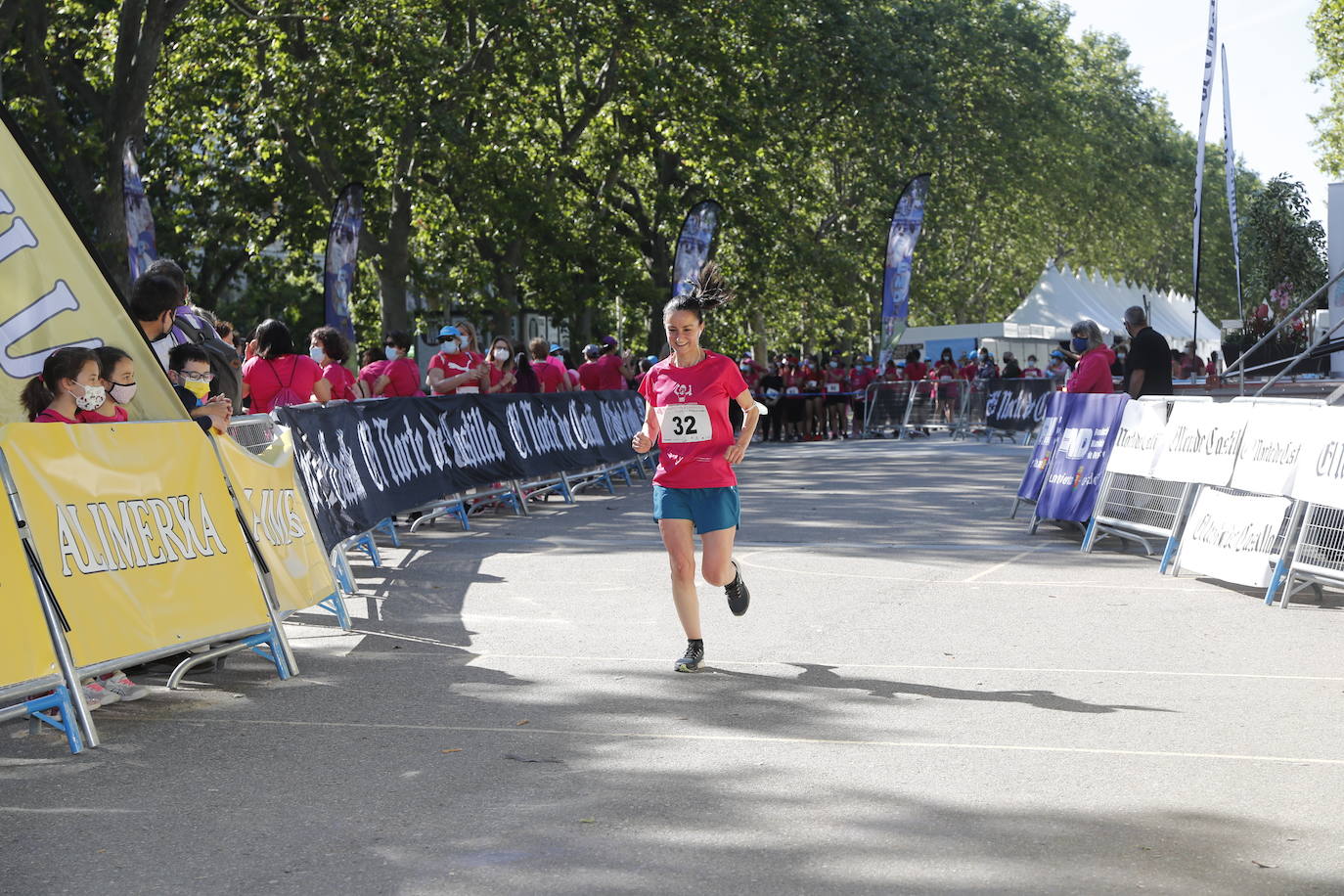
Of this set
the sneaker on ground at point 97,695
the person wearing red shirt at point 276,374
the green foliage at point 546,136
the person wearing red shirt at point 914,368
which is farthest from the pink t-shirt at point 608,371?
the sneaker on ground at point 97,695

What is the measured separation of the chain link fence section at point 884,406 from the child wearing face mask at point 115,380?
28273 mm

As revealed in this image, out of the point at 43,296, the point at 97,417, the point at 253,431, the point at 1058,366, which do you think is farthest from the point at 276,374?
the point at 1058,366

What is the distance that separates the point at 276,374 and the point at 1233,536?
726 cm

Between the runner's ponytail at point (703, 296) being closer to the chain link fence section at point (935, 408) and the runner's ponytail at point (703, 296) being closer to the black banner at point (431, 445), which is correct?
the black banner at point (431, 445)

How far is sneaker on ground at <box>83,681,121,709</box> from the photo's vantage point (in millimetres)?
7168

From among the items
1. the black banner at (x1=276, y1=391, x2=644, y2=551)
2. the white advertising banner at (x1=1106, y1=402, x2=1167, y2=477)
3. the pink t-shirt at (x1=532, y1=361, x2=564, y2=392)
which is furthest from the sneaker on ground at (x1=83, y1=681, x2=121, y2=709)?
the pink t-shirt at (x1=532, y1=361, x2=564, y2=392)

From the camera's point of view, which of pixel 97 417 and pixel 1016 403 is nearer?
pixel 97 417

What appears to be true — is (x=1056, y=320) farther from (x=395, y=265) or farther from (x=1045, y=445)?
(x=1045, y=445)

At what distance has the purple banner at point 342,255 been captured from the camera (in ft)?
85.1

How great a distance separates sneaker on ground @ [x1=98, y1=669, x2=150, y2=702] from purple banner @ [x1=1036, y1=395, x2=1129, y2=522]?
28.8ft

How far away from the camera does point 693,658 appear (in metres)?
8.18

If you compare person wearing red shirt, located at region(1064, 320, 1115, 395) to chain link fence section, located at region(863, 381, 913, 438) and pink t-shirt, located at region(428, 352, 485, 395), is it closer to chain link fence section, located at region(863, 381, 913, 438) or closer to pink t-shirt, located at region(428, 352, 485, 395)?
pink t-shirt, located at region(428, 352, 485, 395)

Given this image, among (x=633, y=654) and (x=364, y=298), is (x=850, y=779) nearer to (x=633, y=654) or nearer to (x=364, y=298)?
(x=633, y=654)

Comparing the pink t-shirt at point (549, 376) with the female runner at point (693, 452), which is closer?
the female runner at point (693, 452)
